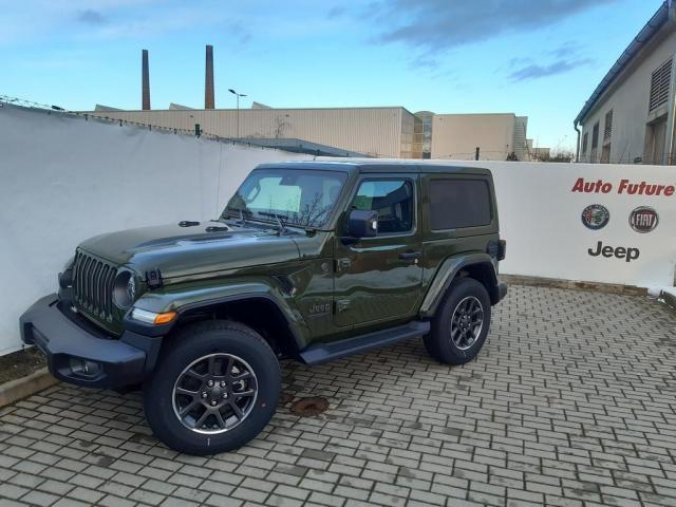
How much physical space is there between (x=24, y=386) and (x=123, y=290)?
158cm

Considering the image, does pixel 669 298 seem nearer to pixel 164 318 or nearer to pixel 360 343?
pixel 360 343

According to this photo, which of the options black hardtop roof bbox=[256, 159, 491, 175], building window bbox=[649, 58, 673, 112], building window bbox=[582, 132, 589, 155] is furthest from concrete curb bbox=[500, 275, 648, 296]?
building window bbox=[582, 132, 589, 155]

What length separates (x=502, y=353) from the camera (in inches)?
222

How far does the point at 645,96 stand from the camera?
55.0ft

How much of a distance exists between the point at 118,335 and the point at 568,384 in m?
3.79

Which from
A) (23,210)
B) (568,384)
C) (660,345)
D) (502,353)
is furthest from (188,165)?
(660,345)

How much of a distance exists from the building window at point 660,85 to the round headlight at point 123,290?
14583 mm

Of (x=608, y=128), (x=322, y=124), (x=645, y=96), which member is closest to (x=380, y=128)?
(x=322, y=124)

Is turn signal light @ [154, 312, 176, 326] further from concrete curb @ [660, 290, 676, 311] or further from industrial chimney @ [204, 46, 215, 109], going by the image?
industrial chimney @ [204, 46, 215, 109]

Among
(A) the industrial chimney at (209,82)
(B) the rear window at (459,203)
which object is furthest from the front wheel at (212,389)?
(A) the industrial chimney at (209,82)

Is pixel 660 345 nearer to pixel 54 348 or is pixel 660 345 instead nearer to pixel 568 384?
pixel 568 384

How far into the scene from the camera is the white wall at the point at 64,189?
4547 millimetres

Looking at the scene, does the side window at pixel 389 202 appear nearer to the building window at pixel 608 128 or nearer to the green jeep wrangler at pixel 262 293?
the green jeep wrangler at pixel 262 293

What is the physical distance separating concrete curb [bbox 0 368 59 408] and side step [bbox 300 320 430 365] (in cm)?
218
